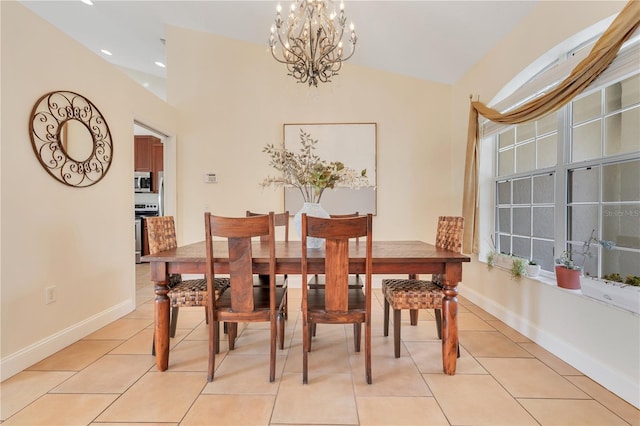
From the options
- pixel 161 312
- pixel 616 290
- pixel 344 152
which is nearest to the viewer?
pixel 616 290

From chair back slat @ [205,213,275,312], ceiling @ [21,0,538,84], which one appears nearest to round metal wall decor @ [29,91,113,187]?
chair back slat @ [205,213,275,312]

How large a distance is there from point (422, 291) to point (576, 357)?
1072 millimetres

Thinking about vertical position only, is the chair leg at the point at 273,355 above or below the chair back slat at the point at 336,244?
below

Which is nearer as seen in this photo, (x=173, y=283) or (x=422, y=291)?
(x=422, y=291)

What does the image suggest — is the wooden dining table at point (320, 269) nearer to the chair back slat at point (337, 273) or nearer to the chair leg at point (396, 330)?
the chair back slat at point (337, 273)

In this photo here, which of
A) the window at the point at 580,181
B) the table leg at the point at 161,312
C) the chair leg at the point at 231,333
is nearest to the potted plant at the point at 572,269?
the window at the point at 580,181

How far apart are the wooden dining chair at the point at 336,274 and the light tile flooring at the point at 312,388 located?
0.23 m

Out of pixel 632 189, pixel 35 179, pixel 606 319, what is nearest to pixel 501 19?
pixel 632 189

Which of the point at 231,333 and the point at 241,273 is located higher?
the point at 241,273

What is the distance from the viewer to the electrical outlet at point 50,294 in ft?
7.12

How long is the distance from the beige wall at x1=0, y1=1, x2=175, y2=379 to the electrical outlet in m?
0.04

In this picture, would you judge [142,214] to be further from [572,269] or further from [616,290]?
[616,290]

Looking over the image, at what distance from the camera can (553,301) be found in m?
2.21

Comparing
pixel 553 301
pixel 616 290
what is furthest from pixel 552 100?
→ pixel 553 301
